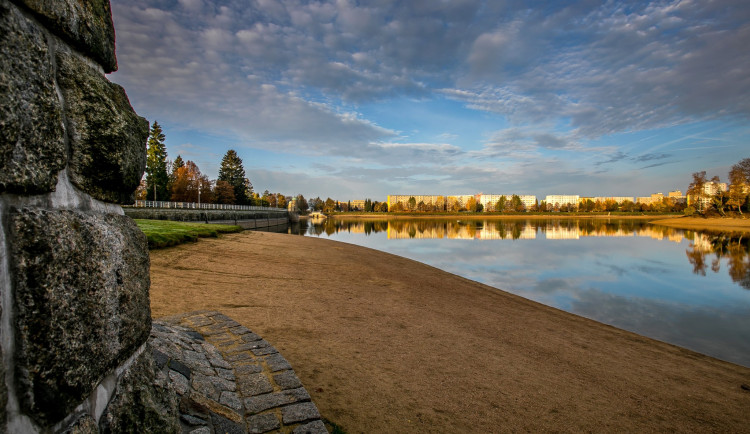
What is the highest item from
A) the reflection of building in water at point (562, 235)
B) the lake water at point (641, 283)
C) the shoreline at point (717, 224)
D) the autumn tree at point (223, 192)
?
the autumn tree at point (223, 192)

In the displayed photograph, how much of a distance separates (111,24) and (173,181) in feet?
232

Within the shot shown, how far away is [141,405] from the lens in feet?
6.12

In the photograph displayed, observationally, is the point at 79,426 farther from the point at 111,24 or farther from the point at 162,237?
the point at 162,237

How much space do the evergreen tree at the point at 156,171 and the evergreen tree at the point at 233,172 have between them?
18.8m

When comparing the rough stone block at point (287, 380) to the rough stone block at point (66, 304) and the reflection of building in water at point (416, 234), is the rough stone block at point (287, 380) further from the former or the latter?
the reflection of building in water at point (416, 234)

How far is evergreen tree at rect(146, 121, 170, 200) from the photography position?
2141 inches

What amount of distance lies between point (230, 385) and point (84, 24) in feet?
11.8

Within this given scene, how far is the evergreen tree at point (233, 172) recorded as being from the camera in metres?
76.9

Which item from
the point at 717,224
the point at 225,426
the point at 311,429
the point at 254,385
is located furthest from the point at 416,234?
the point at 717,224

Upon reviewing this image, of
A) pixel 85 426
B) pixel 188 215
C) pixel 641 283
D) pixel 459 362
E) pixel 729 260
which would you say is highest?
pixel 85 426

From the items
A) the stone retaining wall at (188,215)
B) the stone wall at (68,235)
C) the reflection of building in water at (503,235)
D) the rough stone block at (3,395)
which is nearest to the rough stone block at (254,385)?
the stone wall at (68,235)

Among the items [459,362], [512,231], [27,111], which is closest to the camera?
[27,111]

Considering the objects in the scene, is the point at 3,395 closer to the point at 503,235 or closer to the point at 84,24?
the point at 84,24

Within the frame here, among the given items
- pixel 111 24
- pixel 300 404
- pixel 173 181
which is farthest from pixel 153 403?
pixel 173 181
